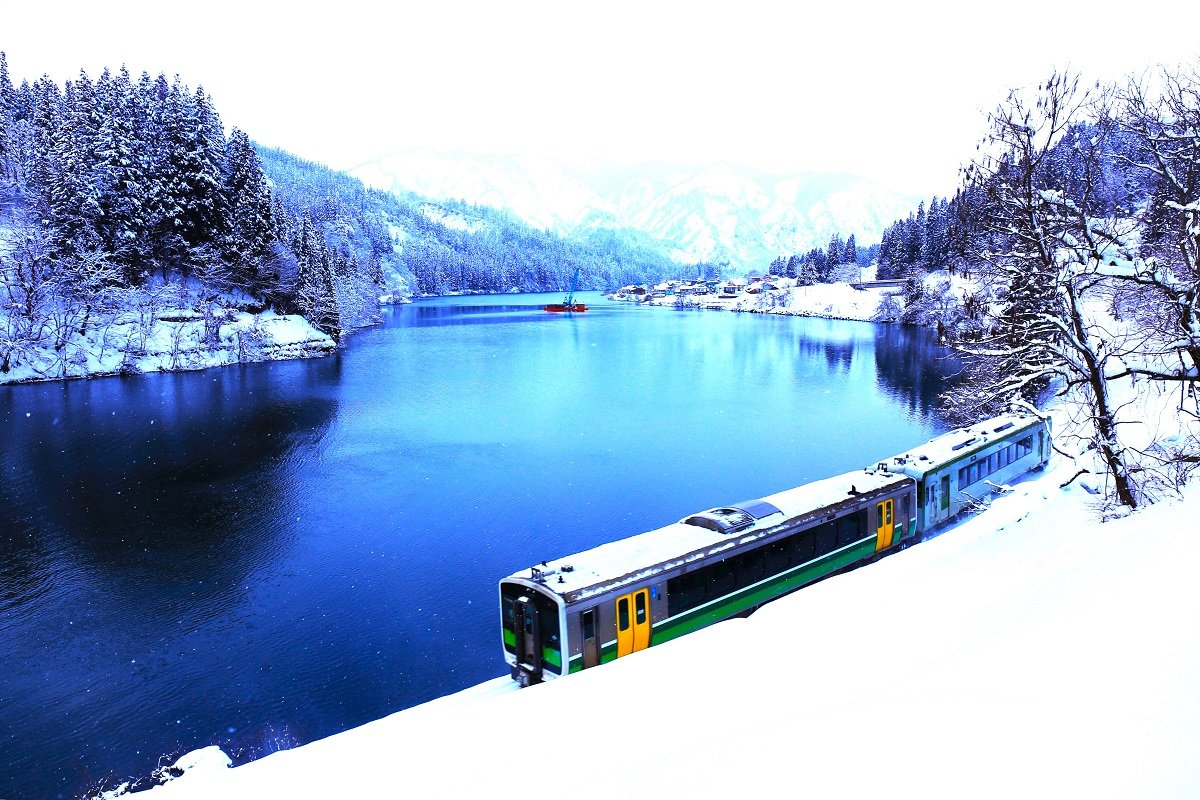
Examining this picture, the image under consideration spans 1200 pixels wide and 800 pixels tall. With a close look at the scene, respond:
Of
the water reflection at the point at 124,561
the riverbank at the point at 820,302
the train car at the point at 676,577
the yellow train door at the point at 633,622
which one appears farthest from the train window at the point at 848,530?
the riverbank at the point at 820,302

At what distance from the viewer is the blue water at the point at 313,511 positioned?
15.9 m

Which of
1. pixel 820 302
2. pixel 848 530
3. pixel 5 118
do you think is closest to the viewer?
pixel 848 530

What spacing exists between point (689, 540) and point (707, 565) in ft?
2.31

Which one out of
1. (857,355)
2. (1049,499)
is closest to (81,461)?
(1049,499)

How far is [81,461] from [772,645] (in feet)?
116

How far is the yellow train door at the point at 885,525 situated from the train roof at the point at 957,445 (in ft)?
6.04

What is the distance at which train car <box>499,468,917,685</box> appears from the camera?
45.7 ft

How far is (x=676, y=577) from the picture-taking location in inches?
→ 592

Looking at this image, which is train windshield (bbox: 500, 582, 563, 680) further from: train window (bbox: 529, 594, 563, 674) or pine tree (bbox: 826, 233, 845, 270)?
pine tree (bbox: 826, 233, 845, 270)

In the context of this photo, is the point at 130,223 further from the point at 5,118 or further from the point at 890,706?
the point at 890,706

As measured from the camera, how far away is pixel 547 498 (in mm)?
28922

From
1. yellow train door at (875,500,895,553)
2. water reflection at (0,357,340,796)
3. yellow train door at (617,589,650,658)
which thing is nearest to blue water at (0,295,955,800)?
water reflection at (0,357,340,796)

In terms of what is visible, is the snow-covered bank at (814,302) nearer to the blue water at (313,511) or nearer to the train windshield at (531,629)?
the blue water at (313,511)

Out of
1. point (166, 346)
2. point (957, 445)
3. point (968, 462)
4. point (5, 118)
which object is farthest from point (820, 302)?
point (5, 118)
